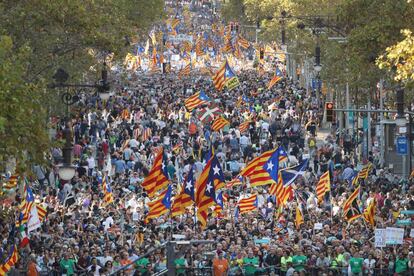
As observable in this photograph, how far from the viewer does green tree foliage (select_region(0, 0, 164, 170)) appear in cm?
3153

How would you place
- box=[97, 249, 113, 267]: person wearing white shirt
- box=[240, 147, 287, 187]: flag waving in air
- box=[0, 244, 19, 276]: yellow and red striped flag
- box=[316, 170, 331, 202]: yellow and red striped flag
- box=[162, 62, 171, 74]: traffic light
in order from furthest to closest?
box=[162, 62, 171, 74]: traffic light < box=[316, 170, 331, 202]: yellow and red striped flag < box=[240, 147, 287, 187]: flag waving in air < box=[97, 249, 113, 267]: person wearing white shirt < box=[0, 244, 19, 276]: yellow and red striped flag

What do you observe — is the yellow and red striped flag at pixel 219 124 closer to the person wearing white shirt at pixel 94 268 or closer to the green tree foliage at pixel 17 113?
the person wearing white shirt at pixel 94 268

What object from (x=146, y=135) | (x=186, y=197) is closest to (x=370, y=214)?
(x=186, y=197)

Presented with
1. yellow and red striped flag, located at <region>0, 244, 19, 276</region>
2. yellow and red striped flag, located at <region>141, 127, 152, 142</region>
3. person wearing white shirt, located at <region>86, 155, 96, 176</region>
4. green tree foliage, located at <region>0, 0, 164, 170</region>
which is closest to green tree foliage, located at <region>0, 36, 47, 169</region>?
green tree foliage, located at <region>0, 0, 164, 170</region>

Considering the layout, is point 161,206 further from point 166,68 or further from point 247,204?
point 166,68

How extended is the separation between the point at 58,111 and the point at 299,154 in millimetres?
9038

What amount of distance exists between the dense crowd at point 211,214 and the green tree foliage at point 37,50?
257 cm

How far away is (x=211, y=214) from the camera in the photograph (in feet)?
141

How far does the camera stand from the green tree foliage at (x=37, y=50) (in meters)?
31.5

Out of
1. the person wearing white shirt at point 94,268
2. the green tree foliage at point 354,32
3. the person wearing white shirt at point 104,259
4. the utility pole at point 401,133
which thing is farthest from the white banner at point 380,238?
the green tree foliage at point 354,32

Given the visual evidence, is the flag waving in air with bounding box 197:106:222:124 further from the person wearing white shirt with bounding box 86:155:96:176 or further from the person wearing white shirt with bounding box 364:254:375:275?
the person wearing white shirt with bounding box 364:254:375:275

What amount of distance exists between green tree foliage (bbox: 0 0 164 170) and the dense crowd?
2.57m

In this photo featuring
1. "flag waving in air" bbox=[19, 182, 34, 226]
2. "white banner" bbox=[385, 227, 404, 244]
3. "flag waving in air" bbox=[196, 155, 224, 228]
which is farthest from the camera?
"flag waving in air" bbox=[196, 155, 224, 228]

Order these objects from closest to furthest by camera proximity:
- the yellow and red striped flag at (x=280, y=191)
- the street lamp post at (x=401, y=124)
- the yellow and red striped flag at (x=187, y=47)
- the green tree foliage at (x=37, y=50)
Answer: the green tree foliage at (x=37, y=50)
the yellow and red striped flag at (x=280, y=191)
the street lamp post at (x=401, y=124)
the yellow and red striped flag at (x=187, y=47)
